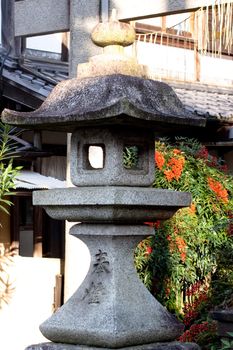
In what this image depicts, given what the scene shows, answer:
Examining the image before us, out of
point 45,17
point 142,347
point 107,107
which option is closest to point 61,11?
point 45,17

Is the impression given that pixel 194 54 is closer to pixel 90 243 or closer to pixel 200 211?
pixel 200 211

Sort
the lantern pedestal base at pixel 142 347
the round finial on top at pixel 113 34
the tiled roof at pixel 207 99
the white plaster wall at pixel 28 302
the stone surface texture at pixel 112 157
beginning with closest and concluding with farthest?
1. the lantern pedestal base at pixel 142 347
2. the stone surface texture at pixel 112 157
3. the round finial on top at pixel 113 34
4. the white plaster wall at pixel 28 302
5. the tiled roof at pixel 207 99

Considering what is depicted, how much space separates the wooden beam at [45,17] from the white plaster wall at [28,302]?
301 centimetres

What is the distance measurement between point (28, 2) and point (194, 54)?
5255mm

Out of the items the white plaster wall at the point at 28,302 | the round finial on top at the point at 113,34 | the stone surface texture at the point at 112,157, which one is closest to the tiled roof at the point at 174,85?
the white plaster wall at the point at 28,302

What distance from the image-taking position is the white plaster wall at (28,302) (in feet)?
38.3

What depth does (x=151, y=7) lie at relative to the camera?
9.37 meters

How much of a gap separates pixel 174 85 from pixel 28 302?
4349 mm

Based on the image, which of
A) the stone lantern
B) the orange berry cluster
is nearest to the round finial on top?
the stone lantern

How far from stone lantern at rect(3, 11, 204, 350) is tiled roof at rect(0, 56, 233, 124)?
540cm

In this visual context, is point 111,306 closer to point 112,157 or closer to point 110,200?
point 110,200

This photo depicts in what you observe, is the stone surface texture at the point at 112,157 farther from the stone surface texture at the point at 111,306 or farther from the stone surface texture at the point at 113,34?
the stone surface texture at the point at 113,34

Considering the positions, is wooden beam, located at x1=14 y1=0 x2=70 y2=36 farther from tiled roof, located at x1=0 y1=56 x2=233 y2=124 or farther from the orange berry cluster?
the orange berry cluster

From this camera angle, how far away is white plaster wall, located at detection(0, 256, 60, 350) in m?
11.7
